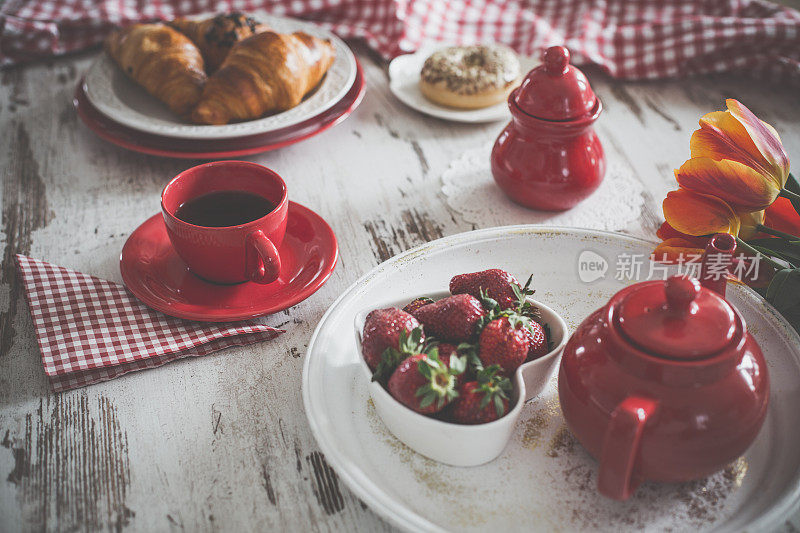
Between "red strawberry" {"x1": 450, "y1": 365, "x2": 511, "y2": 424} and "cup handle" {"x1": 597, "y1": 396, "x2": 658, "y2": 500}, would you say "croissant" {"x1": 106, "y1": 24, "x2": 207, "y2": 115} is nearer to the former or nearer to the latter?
"red strawberry" {"x1": 450, "y1": 365, "x2": 511, "y2": 424}

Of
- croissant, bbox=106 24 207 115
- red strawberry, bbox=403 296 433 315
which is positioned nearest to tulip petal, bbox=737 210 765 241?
red strawberry, bbox=403 296 433 315

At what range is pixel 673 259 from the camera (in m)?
0.89

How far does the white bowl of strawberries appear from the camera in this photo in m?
0.65

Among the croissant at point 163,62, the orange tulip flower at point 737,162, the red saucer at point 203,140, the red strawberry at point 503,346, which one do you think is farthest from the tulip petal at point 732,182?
the croissant at point 163,62

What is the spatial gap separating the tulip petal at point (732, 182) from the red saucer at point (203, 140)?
671 millimetres

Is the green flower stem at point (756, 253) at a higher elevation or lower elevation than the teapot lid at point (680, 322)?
lower

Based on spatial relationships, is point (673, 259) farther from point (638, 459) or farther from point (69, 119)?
point (69, 119)

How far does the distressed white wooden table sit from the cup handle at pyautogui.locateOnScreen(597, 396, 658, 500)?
8.6 inches

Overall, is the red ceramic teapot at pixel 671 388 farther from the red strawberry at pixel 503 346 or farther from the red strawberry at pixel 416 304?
the red strawberry at pixel 416 304

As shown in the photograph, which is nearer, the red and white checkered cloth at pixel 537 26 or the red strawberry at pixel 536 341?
the red strawberry at pixel 536 341

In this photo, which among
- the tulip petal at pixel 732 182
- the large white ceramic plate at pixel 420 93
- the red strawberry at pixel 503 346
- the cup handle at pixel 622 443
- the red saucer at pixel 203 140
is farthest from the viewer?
the large white ceramic plate at pixel 420 93

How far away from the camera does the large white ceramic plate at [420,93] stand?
4.44 feet

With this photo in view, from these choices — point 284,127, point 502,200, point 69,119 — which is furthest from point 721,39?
point 69,119

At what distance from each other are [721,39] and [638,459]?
4.00ft
